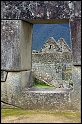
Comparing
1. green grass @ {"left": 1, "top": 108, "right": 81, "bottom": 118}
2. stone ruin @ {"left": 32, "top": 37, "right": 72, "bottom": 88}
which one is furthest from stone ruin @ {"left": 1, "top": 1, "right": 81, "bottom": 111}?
stone ruin @ {"left": 32, "top": 37, "right": 72, "bottom": 88}

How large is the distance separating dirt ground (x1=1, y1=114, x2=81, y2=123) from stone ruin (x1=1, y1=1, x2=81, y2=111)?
0.71 metres

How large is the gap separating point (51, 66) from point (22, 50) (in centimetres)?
1496

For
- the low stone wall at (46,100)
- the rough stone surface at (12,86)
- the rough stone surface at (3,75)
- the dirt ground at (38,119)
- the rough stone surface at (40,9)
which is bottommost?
the dirt ground at (38,119)

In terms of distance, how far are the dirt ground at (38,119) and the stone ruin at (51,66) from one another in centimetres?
1137

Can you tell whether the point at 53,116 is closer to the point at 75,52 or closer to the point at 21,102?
the point at 21,102

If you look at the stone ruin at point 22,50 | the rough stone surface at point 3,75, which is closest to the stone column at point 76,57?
the stone ruin at point 22,50

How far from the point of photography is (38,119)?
6.24m

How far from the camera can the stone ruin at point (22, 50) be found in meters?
7.07

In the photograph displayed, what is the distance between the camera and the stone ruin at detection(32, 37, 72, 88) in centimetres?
1944

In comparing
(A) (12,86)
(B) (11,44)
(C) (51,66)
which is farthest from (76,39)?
(C) (51,66)

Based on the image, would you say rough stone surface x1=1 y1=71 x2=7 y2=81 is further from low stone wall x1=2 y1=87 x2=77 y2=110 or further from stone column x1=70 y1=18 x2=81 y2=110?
stone column x1=70 y1=18 x2=81 y2=110

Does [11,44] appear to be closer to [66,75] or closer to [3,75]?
[3,75]

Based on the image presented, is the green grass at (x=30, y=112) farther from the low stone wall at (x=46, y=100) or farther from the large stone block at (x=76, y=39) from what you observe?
the large stone block at (x=76, y=39)

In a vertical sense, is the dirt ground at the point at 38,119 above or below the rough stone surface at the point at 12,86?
below
